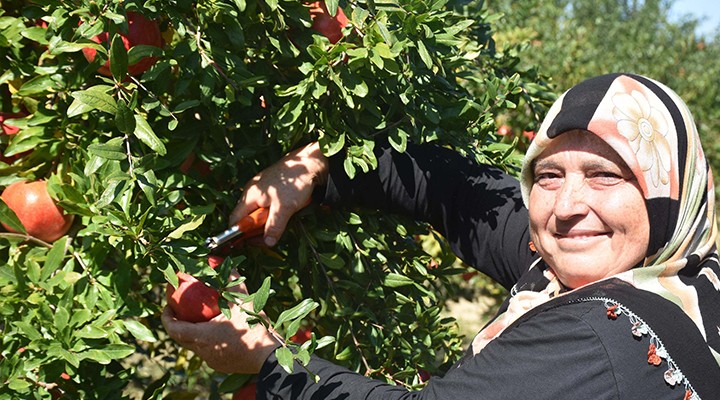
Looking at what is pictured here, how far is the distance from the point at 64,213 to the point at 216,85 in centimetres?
35

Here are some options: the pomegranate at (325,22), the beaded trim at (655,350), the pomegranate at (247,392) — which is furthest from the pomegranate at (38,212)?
the beaded trim at (655,350)

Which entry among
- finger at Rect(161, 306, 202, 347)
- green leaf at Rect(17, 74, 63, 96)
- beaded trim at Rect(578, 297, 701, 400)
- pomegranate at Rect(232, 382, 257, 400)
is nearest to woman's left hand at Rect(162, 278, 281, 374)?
finger at Rect(161, 306, 202, 347)

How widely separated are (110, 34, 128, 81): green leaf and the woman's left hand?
0.40 metres

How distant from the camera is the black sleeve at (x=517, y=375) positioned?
1.28 meters

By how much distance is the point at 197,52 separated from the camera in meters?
1.37

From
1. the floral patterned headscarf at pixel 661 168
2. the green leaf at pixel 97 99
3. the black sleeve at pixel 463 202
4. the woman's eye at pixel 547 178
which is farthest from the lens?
the black sleeve at pixel 463 202

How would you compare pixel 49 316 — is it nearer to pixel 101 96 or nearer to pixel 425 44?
pixel 101 96

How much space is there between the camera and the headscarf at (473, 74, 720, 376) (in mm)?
1368

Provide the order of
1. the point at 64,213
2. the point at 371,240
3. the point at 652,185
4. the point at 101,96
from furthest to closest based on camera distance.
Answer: the point at 371,240 → the point at 64,213 → the point at 652,185 → the point at 101,96

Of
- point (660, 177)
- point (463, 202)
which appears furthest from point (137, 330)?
point (660, 177)

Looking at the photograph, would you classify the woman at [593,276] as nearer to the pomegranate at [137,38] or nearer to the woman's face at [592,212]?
the woman's face at [592,212]

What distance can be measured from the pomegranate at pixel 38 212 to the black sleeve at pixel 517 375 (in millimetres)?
448

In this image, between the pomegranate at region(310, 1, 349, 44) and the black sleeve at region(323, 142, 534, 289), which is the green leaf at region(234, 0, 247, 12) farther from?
the black sleeve at region(323, 142, 534, 289)

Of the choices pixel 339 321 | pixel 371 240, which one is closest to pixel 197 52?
pixel 371 240
